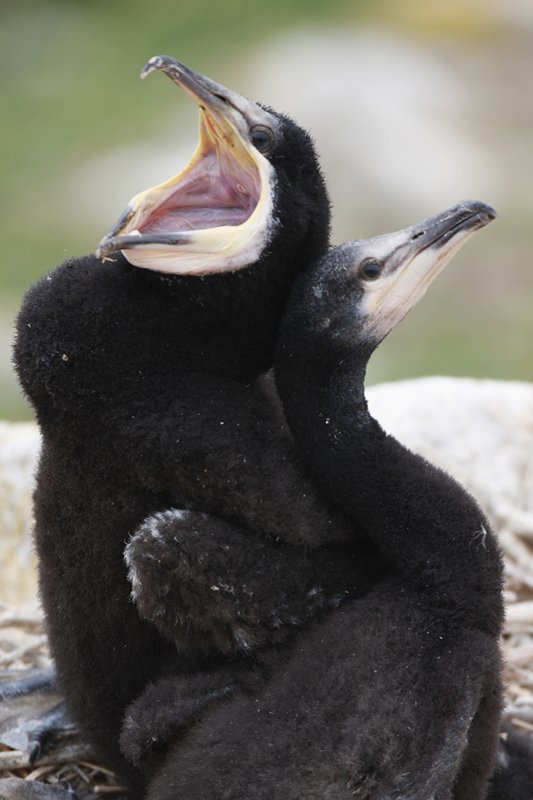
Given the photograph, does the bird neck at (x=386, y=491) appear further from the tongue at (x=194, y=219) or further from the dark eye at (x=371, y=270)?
the tongue at (x=194, y=219)

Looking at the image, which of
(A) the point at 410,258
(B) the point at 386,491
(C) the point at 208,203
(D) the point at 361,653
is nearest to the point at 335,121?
(C) the point at 208,203

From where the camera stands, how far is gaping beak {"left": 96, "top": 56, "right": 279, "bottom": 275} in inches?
130

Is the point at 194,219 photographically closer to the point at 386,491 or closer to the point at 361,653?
the point at 386,491

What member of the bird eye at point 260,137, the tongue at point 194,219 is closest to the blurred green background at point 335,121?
the tongue at point 194,219

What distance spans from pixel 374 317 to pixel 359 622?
2.54ft

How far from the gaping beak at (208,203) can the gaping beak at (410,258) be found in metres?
0.32

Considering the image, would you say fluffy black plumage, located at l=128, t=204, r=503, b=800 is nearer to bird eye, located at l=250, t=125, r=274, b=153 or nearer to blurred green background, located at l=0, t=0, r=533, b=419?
A: bird eye, located at l=250, t=125, r=274, b=153

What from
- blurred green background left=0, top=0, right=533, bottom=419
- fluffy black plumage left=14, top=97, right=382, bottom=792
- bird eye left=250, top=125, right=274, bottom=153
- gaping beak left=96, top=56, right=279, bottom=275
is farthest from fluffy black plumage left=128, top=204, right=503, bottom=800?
blurred green background left=0, top=0, right=533, bottom=419

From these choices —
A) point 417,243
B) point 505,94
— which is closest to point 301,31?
point 505,94

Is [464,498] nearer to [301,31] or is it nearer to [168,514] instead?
[168,514]

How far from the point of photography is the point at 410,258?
11.3ft

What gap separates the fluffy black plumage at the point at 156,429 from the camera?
3312 mm

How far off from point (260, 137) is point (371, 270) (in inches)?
18.0

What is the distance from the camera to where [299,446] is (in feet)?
11.3
